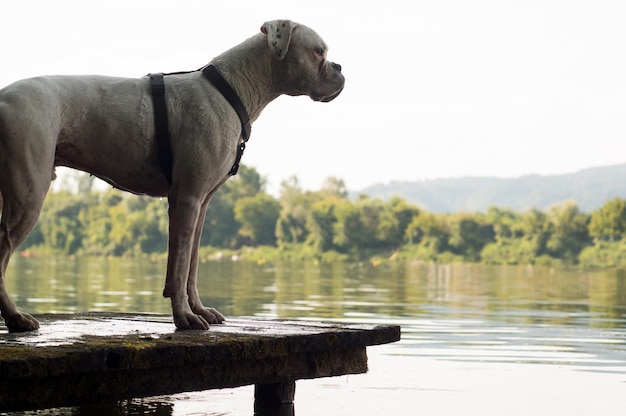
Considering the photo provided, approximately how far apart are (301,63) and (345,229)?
127574mm

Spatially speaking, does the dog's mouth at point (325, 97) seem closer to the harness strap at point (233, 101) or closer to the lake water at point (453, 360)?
the harness strap at point (233, 101)

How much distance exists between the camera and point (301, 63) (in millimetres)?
8305

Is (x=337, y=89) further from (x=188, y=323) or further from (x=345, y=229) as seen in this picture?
(x=345, y=229)

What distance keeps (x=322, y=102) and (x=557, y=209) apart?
120m

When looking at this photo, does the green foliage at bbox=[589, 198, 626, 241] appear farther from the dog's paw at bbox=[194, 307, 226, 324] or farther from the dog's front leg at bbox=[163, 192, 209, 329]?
the dog's front leg at bbox=[163, 192, 209, 329]

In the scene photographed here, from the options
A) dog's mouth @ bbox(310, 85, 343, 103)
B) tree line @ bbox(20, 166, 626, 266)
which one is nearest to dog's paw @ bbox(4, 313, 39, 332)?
dog's mouth @ bbox(310, 85, 343, 103)

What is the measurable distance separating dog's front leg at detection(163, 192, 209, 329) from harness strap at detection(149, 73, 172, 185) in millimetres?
213

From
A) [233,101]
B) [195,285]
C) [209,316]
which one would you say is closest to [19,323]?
[195,285]

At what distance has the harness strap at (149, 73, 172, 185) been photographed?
25.8 feet

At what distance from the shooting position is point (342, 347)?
320 inches

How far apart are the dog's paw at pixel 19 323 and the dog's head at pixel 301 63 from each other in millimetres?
2651

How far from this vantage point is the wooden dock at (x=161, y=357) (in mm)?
6168

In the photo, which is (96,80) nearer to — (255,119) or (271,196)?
(255,119)

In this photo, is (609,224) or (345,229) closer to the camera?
(609,224)
